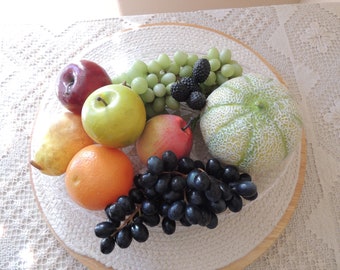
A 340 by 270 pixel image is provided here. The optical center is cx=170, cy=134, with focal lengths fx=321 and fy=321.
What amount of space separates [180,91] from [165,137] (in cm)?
9

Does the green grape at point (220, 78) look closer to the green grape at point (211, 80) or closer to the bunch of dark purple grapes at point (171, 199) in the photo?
the green grape at point (211, 80)

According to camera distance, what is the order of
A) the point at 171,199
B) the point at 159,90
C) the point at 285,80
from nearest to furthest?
the point at 171,199 → the point at 159,90 → the point at 285,80

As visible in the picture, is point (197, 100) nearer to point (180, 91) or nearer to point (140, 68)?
point (180, 91)

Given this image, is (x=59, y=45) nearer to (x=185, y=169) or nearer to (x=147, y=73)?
(x=147, y=73)

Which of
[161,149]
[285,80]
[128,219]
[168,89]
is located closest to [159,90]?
[168,89]

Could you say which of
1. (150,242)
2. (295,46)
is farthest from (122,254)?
(295,46)

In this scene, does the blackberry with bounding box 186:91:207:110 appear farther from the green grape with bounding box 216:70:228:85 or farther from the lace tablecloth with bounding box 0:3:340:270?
the lace tablecloth with bounding box 0:3:340:270

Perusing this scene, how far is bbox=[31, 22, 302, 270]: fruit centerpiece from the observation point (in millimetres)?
477

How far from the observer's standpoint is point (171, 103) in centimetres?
60

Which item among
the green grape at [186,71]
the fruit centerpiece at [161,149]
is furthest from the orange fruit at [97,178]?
the green grape at [186,71]

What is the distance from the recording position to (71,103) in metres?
0.59

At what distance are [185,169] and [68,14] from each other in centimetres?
84

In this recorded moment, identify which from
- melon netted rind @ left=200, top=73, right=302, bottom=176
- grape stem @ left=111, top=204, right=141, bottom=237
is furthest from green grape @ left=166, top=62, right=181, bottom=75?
grape stem @ left=111, top=204, right=141, bottom=237

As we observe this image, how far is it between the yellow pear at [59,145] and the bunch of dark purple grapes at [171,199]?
132 millimetres
